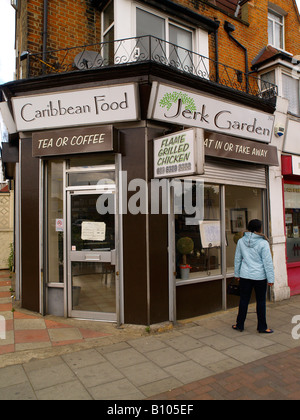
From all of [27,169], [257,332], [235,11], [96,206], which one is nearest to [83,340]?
[96,206]

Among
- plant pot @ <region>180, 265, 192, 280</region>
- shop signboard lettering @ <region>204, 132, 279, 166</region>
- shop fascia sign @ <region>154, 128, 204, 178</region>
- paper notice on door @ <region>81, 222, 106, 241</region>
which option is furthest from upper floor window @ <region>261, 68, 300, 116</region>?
paper notice on door @ <region>81, 222, 106, 241</region>

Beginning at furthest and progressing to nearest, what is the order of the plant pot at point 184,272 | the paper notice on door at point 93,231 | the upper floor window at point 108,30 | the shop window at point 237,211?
the shop window at point 237,211
the upper floor window at point 108,30
the plant pot at point 184,272
the paper notice on door at point 93,231

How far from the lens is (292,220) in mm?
8234

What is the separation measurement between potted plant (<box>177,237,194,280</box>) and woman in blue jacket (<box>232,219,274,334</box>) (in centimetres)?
106

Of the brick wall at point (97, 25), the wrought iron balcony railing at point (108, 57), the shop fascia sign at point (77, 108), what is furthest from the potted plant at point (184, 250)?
the brick wall at point (97, 25)

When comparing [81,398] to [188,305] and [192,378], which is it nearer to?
[192,378]

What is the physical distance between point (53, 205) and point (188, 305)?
3111 mm

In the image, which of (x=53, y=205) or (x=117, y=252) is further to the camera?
(x=53, y=205)

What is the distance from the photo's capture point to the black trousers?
502 cm

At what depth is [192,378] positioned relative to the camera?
3607 millimetres

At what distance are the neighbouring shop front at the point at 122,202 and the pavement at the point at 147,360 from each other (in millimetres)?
432

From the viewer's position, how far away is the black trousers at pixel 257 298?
502 cm

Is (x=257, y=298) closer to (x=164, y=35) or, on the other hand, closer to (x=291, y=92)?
(x=164, y=35)

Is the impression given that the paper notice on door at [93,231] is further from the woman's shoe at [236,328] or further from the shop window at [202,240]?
the woman's shoe at [236,328]
